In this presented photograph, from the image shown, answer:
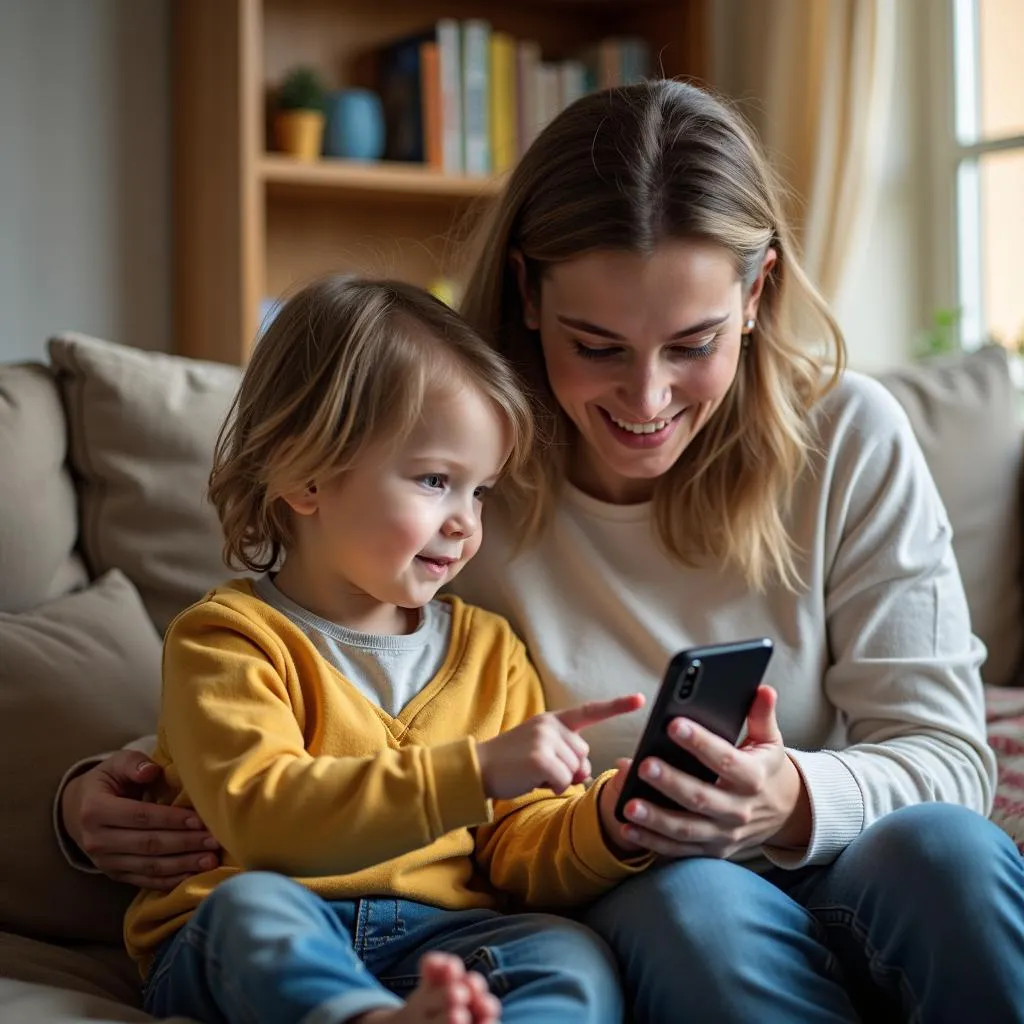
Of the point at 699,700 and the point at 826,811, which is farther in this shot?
the point at 826,811

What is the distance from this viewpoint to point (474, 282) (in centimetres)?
147

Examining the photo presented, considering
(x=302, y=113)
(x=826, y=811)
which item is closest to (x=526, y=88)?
(x=302, y=113)

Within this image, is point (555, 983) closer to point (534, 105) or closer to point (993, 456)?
point (993, 456)

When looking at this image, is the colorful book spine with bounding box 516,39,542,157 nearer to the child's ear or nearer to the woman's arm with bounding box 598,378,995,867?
the woman's arm with bounding box 598,378,995,867

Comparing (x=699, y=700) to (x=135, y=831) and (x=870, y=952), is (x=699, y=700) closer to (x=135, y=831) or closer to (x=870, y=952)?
(x=870, y=952)

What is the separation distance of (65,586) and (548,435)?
1.95 ft

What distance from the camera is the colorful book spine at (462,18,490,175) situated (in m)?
3.03

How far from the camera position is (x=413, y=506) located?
1205mm

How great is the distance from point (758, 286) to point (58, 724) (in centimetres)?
84

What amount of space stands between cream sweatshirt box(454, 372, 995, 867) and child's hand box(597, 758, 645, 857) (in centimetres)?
26

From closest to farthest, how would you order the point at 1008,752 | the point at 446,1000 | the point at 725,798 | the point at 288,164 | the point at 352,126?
the point at 446,1000
the point at 725,798
the point at 1008,752
the point at 288,164
the point at 352,126

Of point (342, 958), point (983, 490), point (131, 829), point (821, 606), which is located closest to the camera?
point (342, 958)

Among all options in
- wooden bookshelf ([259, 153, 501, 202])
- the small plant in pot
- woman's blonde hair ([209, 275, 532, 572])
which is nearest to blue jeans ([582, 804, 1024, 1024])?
woman's blonde hair ([209, 275, 532, 572])

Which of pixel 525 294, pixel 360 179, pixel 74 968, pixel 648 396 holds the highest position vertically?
pixel 360 179
